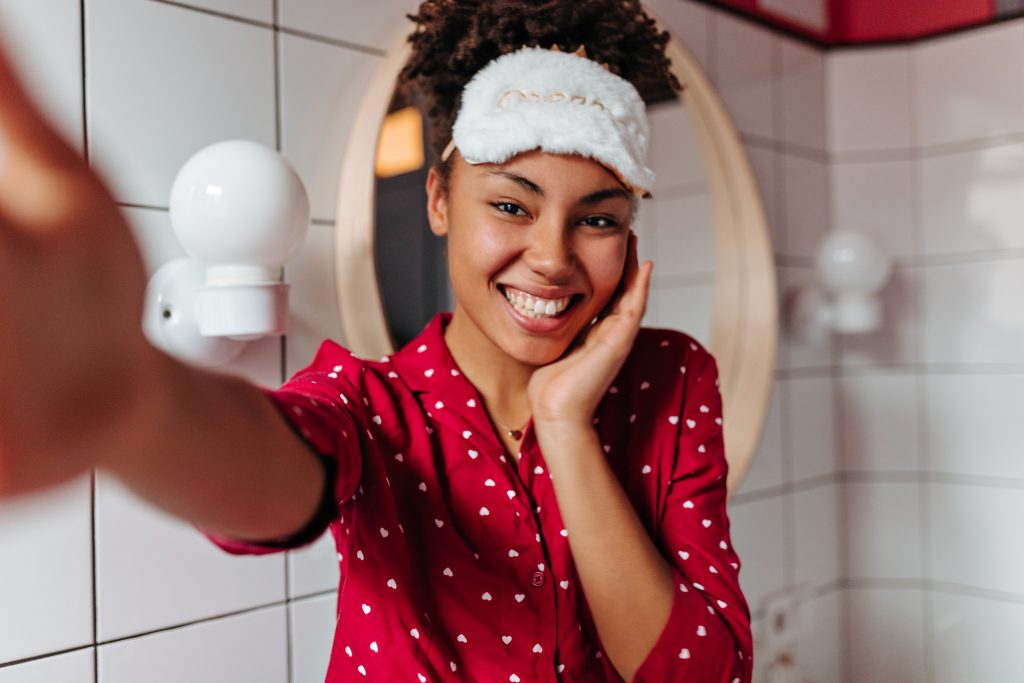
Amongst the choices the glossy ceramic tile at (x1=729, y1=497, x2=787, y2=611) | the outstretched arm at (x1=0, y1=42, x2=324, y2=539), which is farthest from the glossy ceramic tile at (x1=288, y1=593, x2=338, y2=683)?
the glossy ceramic tile at (x1=729, y1=497, x2=787, y2=611)

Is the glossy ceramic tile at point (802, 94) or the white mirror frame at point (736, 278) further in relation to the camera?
the glossy ceramic tile at point (802, 94)

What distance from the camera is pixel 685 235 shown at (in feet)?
4.47

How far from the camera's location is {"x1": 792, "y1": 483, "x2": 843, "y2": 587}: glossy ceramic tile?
4.93 feet

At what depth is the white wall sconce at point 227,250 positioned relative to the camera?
2.30 ft

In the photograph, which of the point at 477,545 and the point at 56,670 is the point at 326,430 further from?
the point at 56,670

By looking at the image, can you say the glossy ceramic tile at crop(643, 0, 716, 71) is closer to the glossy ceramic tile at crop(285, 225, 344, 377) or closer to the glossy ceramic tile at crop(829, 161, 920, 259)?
the glossy ceramic tile at crop(829, 161, 920, 259)

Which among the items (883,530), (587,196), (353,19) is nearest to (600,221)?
(587,196)

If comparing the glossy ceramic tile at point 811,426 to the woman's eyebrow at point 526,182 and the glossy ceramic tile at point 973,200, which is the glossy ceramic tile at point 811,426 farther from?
the woman's eyebrow at point 526,182

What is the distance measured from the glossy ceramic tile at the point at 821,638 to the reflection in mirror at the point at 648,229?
57cm

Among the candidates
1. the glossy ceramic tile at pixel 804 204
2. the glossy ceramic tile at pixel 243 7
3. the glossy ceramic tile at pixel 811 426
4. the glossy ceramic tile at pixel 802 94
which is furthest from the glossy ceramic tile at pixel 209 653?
the glossy ceramic tile at pixel 802 94

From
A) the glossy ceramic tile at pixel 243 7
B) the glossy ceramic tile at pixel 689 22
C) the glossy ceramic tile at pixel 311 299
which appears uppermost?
the glossy ceramic tile at pixel 689 22

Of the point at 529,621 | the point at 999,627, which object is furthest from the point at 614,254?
the point at 999,627

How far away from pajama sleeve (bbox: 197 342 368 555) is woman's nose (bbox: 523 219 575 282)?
0.18 metres

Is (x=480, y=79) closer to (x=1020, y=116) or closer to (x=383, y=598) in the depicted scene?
(x=383, y=598)
